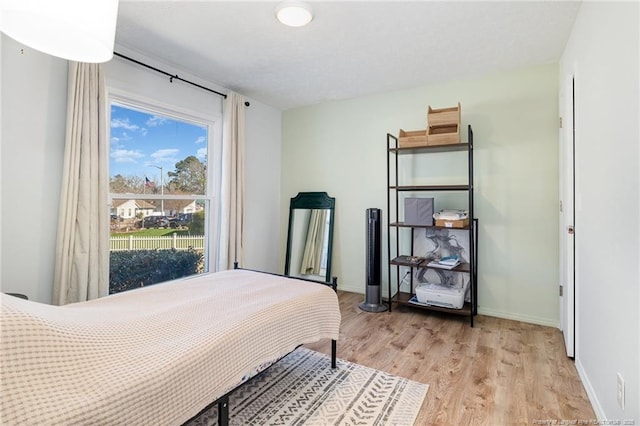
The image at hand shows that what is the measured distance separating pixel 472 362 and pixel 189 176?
3.05m

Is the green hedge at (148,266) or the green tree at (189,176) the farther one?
the green tree at (189,176)

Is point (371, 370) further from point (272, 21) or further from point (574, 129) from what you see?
point (272, 21)

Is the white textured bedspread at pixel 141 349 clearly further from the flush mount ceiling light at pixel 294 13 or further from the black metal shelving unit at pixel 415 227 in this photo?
the flush mount ceiling light at pixel 294 13

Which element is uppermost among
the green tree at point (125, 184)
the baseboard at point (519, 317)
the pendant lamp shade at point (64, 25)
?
the pendant lamp shade at point (64, 25)

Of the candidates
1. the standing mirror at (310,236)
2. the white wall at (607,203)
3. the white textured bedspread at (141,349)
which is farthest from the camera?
the standing mirror at (310,236)

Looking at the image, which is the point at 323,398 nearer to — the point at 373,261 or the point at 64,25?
the point at 373,261

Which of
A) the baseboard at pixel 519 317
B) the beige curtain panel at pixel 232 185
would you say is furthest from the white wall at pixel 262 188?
the baseboard at pixel 519 317

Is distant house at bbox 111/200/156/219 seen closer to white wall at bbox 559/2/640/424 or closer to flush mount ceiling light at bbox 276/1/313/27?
flush mount ceiling light at bbox 276/1/313/27

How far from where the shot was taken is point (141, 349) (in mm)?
1186

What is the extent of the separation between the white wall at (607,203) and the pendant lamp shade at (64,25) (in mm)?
2038

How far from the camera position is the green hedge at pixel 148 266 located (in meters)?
2.68

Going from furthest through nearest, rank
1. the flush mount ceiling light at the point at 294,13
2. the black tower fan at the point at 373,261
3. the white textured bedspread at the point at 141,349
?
1. the black tower fan at the point at 373,261
2. the flush mount ceiling light at the point at 294,13
3. the white textured bedspread at the point at 141,349

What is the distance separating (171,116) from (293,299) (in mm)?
2316

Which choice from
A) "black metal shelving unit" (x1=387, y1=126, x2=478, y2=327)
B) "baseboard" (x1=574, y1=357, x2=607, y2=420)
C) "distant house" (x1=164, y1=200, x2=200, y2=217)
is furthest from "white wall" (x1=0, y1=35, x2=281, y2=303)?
"baseboard" (x1=574, y1=357, x2=607, y2=420)
